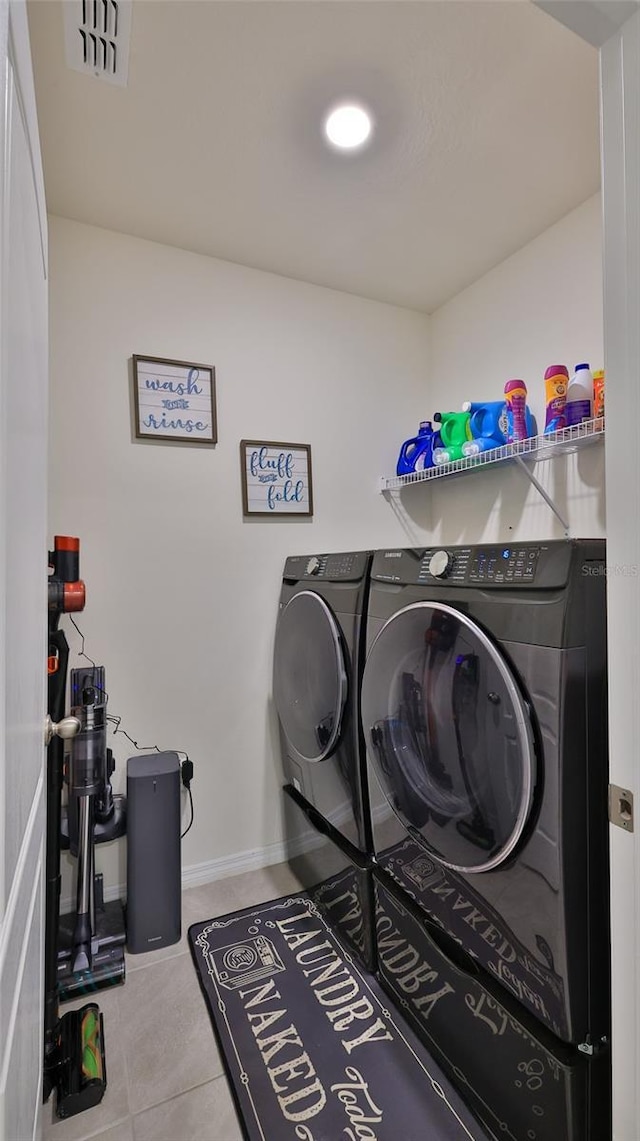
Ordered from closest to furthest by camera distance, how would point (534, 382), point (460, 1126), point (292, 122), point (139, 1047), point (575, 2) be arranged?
1. point (575, 2)
2. point (460, 1126)
3. point (139, 1047)
4. point (292, 122)
5. point (534, 382)

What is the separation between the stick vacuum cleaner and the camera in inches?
50.5

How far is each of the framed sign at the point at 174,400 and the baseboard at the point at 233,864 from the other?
67.4 inches

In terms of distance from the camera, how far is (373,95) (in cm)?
147

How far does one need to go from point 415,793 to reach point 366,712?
267 millimetres

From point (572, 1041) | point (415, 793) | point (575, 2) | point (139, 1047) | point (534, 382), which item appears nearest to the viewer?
point (575, 2)

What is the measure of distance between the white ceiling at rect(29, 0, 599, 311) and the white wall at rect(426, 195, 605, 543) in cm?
13

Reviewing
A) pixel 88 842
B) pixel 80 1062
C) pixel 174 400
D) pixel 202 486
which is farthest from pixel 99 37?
pixel 80 1062

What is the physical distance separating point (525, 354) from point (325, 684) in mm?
1575

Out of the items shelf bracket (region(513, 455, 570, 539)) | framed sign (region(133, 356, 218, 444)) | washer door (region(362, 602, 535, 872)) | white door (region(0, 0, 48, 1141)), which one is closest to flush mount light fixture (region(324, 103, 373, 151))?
framed sign (region(133, 356, 218, 444))

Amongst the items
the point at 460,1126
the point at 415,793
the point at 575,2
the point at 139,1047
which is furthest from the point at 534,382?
the point at 139,1047

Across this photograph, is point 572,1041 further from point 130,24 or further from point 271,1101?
point 130,24

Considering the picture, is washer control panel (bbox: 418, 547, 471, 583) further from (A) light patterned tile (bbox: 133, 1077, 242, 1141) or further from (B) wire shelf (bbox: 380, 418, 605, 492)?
(A) light patterned tile (bbox: 133, 1077, 242, 1141)

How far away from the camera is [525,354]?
2174mm

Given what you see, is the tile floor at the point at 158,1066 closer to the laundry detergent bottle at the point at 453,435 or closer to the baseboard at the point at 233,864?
the baseboard at the point at 233,864
